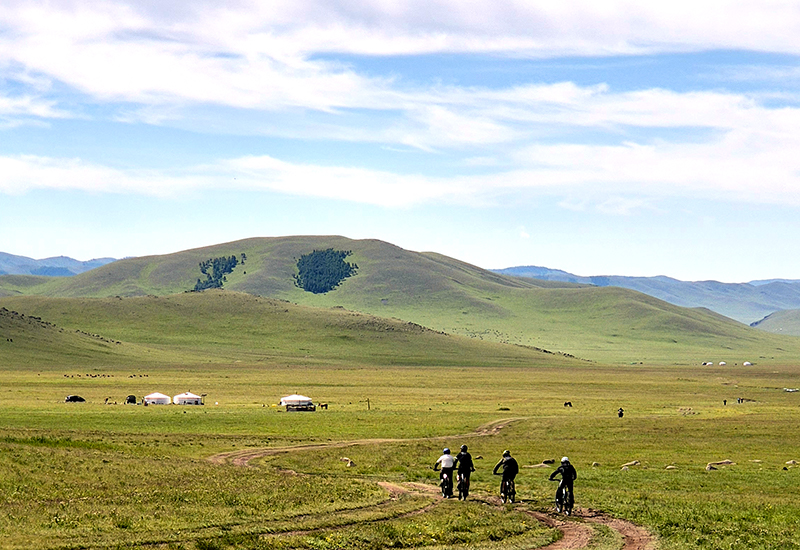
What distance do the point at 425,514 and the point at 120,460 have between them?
718 inches

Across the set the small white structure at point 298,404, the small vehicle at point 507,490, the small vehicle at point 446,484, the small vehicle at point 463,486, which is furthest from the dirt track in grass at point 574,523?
the small white structure at point 298,404

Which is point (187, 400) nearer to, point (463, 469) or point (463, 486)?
point (463, 486)

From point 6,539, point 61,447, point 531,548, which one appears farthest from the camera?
point 61,447

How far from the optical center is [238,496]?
31.4 meters

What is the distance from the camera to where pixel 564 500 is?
1193 inches

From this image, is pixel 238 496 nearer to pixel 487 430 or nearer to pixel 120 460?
pixel 120 460

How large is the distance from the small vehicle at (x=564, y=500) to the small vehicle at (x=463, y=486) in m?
3.54

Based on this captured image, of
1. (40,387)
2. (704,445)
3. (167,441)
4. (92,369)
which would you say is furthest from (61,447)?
(92,369)

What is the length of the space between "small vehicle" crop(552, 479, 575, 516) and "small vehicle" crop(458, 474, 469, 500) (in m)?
3.54

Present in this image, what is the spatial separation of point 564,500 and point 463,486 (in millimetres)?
3905

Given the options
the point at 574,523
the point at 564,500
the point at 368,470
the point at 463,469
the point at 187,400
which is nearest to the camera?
the point at 574,523

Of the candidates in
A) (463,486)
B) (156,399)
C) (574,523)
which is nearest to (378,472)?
(463,486)

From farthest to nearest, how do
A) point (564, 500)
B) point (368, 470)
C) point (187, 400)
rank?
point (187, 400), point (368, 470), point (564, 500)

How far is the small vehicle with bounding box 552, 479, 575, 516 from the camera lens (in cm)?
2998
